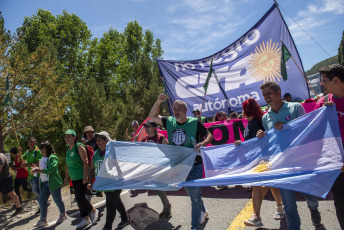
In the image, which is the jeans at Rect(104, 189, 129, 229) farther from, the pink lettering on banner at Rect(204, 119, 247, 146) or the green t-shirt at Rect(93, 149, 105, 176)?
the pink lettering on banner at Rect(204, 119, 247, 146)

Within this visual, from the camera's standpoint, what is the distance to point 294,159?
2832 millimetres

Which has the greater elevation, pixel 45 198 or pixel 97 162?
pixel 97 162

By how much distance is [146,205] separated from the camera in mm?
5195

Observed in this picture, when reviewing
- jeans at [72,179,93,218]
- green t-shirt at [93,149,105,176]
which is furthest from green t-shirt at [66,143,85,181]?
green t-shirt at [93,149,105,176]

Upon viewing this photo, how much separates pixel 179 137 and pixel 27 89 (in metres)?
8.12

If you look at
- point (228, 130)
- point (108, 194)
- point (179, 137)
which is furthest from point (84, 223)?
point (228, 130)

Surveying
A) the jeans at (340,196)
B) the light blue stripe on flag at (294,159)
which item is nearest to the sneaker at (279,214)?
the light blue stripe on flag at (294,159)

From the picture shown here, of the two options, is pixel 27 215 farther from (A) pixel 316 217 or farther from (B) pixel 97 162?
(A) pixel 316 217

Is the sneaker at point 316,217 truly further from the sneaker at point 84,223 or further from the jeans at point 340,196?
the sneaker at point 84,223

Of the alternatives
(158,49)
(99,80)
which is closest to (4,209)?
(99,80)

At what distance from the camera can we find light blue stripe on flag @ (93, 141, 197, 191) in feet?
11.6

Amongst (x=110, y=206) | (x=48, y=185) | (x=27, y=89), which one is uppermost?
(x=27, y=89)

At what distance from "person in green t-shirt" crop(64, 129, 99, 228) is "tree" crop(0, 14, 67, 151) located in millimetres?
5613

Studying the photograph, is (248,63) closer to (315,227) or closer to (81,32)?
(315,227)
